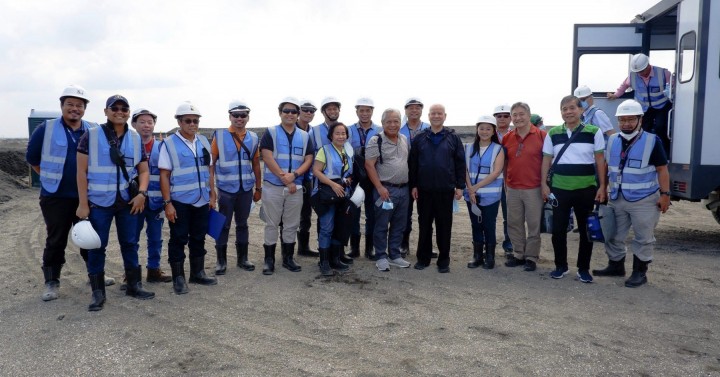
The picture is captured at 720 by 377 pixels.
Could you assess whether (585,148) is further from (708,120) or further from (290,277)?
(290,277)

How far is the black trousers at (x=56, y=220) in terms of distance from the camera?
494cm

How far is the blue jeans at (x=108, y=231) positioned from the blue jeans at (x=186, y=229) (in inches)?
14.3

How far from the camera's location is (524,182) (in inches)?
234

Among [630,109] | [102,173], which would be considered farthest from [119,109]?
[630,109]

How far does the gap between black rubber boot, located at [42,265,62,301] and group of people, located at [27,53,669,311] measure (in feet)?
0.04

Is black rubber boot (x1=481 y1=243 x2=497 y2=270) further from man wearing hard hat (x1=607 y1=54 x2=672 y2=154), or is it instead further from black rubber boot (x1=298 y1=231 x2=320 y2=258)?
man wearing hard hat (x1=607 y1=54 x2=672 y2=154)

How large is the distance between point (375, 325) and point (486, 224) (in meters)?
2.39

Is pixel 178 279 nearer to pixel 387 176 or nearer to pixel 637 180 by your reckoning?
pixel 387 176

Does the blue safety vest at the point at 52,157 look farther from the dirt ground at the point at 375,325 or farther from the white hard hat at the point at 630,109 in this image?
the white hard hat at the point at 630,109

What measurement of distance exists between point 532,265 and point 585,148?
5.00ft

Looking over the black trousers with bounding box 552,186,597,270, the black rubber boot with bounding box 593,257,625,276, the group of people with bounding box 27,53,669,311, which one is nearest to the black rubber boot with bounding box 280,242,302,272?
the group of people with bounding box 27,53,669,311

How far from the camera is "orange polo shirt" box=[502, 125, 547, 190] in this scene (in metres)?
5.87

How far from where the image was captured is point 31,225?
31.5 ft

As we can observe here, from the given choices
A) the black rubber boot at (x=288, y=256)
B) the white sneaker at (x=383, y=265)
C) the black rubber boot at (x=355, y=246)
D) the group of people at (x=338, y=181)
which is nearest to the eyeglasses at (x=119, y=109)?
the group of people at (x=338, y=181)
